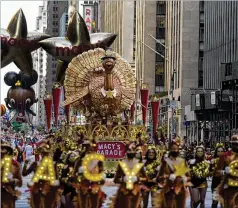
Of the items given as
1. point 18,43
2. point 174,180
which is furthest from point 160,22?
point 174,180

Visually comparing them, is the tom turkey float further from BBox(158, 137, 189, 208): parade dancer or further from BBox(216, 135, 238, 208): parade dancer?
BBox(158, 137, 189, 208): parade dancer

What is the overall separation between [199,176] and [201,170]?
0.51 feet

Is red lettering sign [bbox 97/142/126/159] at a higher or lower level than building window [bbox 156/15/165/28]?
lower

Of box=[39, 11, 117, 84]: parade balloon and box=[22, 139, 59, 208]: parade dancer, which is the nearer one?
box=[22, 139, 59, 208]: parade dancer

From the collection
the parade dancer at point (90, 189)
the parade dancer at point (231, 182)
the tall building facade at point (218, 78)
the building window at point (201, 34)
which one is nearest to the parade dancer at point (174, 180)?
the parade dancer at point (231, 182)

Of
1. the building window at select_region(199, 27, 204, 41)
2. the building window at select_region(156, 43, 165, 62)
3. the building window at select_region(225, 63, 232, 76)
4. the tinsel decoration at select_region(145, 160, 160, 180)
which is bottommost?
the tinsel decoration at select_region(145, 160, 160, 180)

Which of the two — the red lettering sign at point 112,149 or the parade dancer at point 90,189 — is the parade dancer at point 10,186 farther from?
the red lettering sign at point 112,149

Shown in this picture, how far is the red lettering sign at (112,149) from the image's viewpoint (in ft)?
95.9

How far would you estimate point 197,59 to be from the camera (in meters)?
72.6

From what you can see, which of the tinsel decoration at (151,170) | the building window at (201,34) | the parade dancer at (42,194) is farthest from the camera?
the building window at (201,34)

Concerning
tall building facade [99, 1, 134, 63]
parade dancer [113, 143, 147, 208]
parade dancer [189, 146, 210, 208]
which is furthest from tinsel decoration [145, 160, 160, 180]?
tall building facade [99, 1, 134, 63]

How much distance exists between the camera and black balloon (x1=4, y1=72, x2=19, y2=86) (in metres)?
88.0

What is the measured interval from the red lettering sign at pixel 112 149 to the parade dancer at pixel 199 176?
9.93 m

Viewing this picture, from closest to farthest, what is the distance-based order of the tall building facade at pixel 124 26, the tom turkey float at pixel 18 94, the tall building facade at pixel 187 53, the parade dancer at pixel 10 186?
the parade dancer at pixel 10 186, the tall building facade at pixel 187 53, the tom turkey float at pixel 18 94, the tall building facade at pixel 124 26
